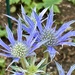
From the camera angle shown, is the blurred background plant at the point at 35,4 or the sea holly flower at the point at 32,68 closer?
the sea holly flower at the point at 32,68

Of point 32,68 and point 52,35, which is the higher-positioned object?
point 52,35

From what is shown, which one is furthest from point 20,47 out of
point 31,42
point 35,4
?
point 35,4

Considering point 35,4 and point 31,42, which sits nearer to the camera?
point 31,42

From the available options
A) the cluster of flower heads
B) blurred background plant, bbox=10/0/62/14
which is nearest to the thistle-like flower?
the cluster of flower heads

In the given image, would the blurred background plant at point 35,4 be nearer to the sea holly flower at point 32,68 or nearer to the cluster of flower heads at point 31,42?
the cluster of flower heads at point 31,42

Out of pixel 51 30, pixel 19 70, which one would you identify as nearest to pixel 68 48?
pixel 51 30

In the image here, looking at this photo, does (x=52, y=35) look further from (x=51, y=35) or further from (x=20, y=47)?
(x=20, y=47)

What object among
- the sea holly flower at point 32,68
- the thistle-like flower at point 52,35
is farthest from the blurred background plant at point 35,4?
the sea holly flower at point 32,68

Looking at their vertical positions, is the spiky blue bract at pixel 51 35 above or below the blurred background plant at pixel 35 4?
below

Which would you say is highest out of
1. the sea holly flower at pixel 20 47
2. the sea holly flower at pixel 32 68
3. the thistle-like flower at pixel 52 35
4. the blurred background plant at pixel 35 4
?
the blurred background plant at pixel 35 4

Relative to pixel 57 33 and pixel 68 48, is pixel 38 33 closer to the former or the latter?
pixel 57 33

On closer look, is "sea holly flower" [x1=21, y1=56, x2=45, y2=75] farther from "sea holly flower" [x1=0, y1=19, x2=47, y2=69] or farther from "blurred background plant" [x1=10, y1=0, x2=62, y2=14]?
"blurred background plant" [x1=10, y1=0, x2=62, y2=14]
